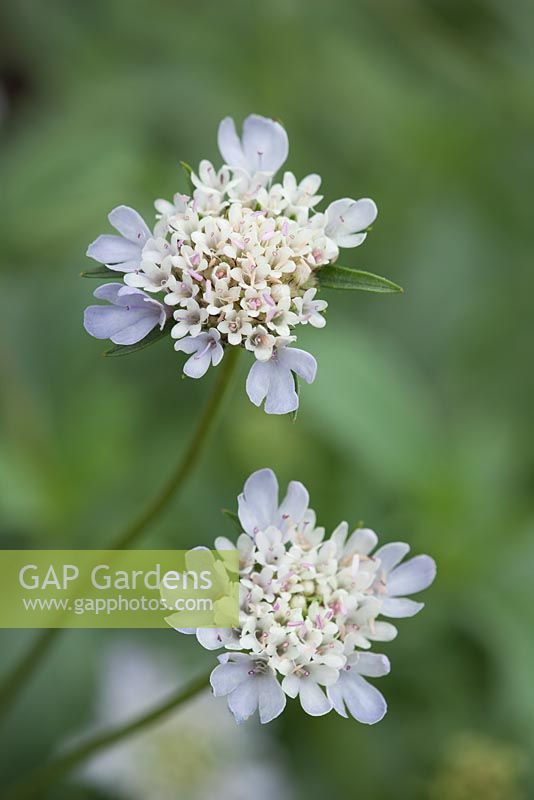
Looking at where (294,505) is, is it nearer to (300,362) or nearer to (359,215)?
(300,362)

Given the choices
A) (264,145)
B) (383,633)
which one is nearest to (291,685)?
(383,633)

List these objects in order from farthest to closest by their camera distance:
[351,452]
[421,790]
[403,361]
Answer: [403,361], [351,452], [421,790]

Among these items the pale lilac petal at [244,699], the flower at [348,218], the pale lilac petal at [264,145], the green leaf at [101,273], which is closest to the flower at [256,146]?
the pale lilac petal at [264,145]

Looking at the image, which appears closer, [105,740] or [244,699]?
[244,699]

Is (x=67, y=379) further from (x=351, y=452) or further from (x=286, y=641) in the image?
(x=286, y=641)

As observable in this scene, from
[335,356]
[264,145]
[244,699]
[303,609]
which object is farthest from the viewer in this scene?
[335,356]

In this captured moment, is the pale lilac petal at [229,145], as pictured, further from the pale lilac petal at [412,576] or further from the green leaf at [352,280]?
the pale lilac petal at [412,576]

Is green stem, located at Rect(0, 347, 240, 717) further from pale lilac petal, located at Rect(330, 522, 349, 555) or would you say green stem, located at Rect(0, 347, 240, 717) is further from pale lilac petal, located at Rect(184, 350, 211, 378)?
pale lilac petal, located at Rect(330, 522, 349, 555)

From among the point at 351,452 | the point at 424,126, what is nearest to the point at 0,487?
the point at 351,452
